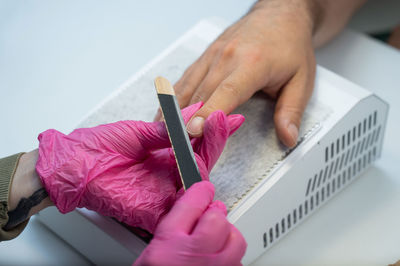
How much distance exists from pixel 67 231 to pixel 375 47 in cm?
114

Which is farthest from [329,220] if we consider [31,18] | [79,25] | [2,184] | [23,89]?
[31,18]

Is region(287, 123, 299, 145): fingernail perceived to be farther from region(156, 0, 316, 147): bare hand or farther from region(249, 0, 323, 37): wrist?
region(249, 0, 323, 37): wrist

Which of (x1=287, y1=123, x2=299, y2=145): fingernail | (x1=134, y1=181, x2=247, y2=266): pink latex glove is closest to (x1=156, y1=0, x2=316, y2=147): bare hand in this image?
(x1=287, y1=123, x2=299, y2=145): fingernail

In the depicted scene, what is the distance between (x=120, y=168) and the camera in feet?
2.90

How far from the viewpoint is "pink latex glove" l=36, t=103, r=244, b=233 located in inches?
32.9

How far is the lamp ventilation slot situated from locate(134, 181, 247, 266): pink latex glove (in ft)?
1.04

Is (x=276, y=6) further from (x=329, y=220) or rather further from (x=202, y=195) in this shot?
(x=202, y=195)

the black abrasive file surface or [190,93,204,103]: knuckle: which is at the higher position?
the black abrasive file surface

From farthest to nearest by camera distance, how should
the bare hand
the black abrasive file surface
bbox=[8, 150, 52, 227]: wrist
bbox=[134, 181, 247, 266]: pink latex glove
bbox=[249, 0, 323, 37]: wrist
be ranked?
bbox=[249, 0, 323, 37]: wrist < the bare hand < bbox=[8, 150, 52, 227]: wrist < the black abrasive file surface < bbox=[134, 181, 247, 266]: pink latex glove

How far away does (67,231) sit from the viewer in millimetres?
1047

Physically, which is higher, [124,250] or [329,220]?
[124,250]

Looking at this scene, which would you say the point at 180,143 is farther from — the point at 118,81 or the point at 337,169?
the point at 118,81

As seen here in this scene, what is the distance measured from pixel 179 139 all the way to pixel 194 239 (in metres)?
0.20

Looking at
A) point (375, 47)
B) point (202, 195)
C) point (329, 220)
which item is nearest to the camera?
point (202, 195)
